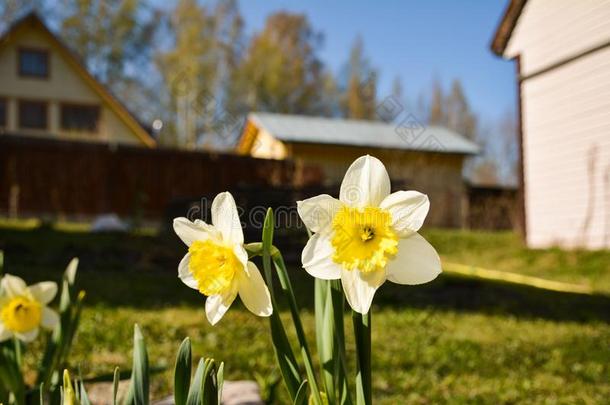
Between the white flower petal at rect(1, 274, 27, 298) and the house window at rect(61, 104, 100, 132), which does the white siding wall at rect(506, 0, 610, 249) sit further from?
the house window at rect(61, 104, 100, 132)

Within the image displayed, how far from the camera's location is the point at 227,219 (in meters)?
0.80

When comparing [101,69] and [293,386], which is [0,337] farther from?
[101,69]

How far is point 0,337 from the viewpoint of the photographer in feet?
3.96

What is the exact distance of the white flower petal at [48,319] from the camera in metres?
1.33

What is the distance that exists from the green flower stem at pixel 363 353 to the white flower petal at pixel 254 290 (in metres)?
0.11

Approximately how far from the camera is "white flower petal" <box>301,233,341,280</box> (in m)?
0.76

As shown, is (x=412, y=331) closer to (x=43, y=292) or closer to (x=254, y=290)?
(x=43, y=292)

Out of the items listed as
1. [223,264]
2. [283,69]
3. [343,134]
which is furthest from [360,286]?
[283,69]

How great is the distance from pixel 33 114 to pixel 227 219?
17.3 metres

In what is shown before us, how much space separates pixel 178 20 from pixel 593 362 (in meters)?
19.6

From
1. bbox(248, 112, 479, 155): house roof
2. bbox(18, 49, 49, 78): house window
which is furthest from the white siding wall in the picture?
bbox(18, 49, 49, 78): house window

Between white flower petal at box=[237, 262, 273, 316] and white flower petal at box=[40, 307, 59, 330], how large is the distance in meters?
0.71

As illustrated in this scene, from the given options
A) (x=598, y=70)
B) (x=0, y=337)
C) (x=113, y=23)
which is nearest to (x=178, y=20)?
(x=113, y=23)

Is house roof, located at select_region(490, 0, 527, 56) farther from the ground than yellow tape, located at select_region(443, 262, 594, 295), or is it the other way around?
house roof, located at select_region(490, 0, 527, 56)
